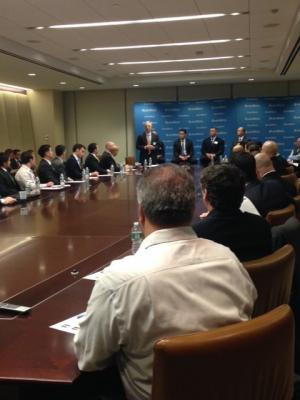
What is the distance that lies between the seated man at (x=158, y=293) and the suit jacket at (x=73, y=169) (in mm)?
6769

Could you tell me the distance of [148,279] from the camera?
1248 millimetres

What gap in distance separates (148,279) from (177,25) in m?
6.16

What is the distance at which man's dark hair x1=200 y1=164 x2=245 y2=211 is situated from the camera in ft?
7.48

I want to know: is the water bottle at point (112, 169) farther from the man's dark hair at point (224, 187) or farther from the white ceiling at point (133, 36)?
the man's dark hair at point (224, 187)

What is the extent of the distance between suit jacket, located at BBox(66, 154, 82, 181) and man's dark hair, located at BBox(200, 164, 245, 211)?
589 centimetres

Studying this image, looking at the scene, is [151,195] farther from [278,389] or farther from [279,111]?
[279,111]

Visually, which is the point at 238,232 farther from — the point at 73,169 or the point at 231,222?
the point at 73,169

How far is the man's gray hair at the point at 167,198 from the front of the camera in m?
1.42

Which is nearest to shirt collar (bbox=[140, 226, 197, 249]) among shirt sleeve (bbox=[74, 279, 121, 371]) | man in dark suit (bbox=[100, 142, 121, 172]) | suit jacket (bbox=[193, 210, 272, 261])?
shirt sleeve (bbox=[74, 279, 121, 371])

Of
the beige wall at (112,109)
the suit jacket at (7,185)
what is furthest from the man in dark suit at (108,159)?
the beige wall at (112,109)

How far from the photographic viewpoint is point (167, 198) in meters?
1.42

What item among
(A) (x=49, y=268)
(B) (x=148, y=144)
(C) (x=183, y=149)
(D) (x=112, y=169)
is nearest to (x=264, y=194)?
(A) (x=49, y=268)

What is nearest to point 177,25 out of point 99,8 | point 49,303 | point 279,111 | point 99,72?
point 99,8

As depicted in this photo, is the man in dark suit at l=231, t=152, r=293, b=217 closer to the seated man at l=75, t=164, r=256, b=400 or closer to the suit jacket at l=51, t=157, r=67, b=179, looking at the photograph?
the seated man at l=75, t=164, r=256, b=400
